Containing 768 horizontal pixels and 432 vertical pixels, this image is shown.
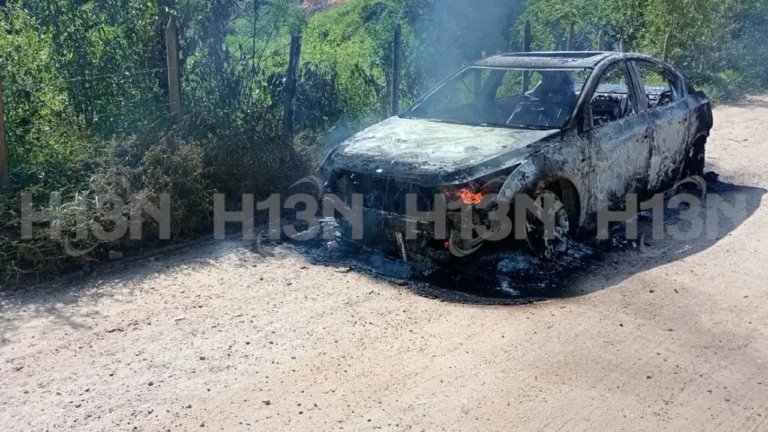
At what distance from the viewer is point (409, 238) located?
18.9 ft

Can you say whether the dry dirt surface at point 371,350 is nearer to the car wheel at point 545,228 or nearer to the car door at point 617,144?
the car wheel at point 545,228

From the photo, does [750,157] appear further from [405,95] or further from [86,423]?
[86,423]

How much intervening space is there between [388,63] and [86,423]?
24.4ft

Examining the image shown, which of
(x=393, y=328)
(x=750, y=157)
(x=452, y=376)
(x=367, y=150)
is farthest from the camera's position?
(x=750, y=157)

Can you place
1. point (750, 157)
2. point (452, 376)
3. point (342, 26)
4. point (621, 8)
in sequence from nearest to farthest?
point (452, 376)
point (750, 157)
point (621, 8)
point (342, 26)

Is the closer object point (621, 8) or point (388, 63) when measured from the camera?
point (388, 63)

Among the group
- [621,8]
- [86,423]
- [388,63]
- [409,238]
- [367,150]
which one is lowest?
[86,423]

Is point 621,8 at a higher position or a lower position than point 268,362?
higher

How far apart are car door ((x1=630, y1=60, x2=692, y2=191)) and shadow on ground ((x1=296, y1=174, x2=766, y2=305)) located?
55cm

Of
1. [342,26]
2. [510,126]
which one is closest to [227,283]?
[510,126]

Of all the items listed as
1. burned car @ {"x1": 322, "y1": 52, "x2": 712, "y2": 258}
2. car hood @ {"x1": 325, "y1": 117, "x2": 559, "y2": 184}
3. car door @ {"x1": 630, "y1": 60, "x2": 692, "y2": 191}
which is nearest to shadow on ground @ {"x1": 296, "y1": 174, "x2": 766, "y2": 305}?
burned car @ {"x1": 322, "y1": 52, "x2": 712, "y2": 258}

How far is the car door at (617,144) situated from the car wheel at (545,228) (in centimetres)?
47

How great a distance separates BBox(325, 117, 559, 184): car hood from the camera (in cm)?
559

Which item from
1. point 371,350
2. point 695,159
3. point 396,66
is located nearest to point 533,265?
point 371,350
